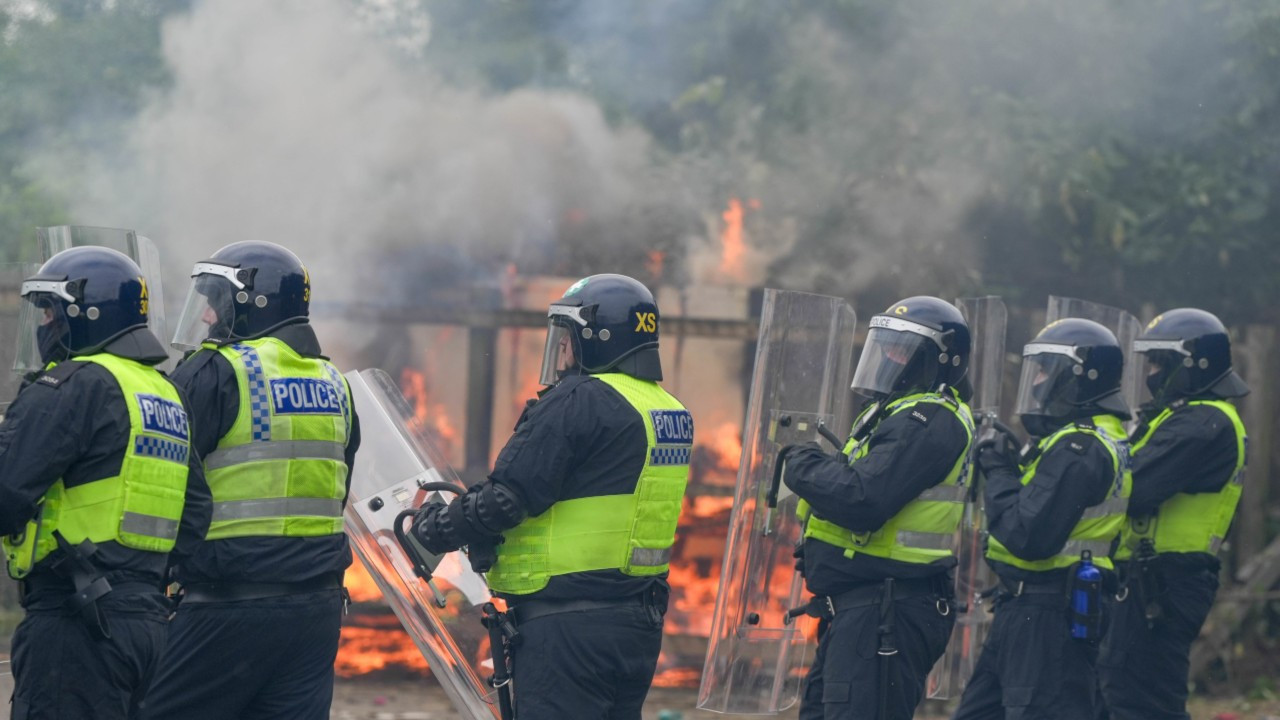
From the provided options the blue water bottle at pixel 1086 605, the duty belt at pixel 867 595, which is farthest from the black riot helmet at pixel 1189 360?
the duty belt at pixel 867 595

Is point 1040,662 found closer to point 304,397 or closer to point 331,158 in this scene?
point 304,397

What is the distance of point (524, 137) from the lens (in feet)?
35.6

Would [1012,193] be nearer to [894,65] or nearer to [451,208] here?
[894,65]

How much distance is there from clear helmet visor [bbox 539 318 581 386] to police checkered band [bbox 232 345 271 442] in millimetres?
993

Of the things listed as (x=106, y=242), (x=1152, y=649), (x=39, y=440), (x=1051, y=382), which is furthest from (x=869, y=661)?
(x=106, y=242)

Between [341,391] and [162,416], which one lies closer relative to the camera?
[162,416]

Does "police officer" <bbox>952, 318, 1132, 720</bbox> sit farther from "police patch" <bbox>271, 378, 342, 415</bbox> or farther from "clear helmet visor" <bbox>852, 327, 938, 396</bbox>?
"police patch" <bbox>271, 378, 342, 415</bbox>

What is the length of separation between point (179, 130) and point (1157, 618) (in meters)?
8.11

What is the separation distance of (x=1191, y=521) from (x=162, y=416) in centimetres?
467

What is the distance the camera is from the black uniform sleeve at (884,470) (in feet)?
16.8

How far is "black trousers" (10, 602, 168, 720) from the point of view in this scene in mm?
3900

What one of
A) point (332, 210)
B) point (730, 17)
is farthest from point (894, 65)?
point (332, 210)

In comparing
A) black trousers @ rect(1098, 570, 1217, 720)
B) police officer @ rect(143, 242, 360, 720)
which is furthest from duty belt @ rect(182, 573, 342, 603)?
black trousers @ rect(1098, 570, 1217, 720)

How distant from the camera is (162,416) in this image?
13.4ft
